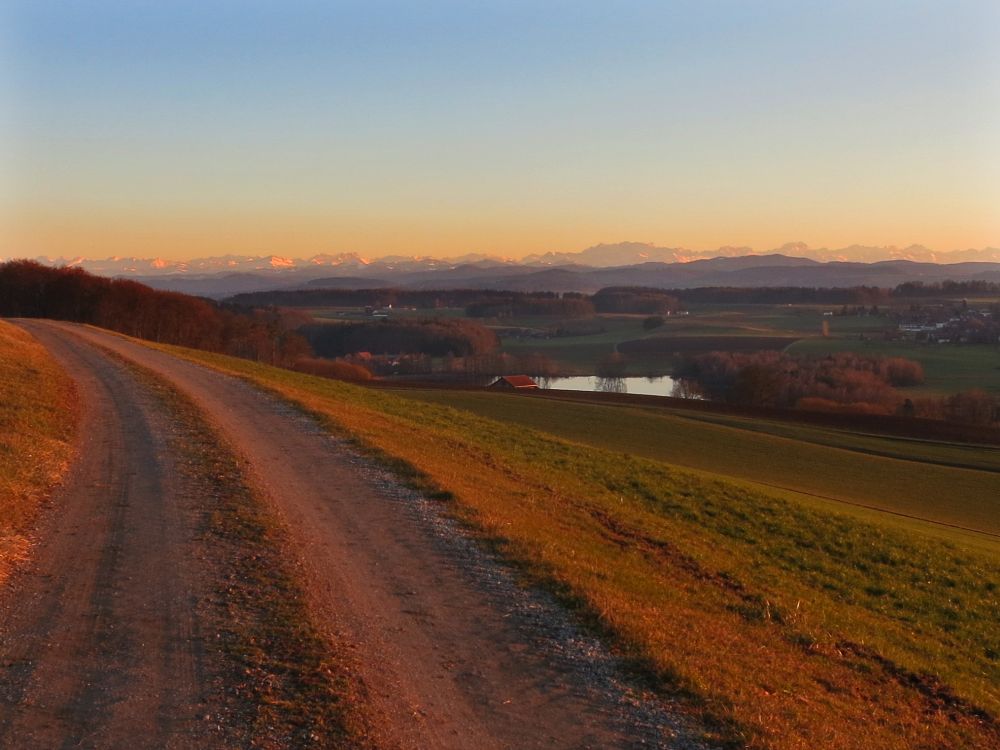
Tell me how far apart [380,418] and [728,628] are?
18.3 metres

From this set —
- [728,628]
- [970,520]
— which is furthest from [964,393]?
[728,628]

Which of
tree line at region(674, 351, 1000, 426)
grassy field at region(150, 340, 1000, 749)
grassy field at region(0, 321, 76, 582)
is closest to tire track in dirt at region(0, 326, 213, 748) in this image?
grassy field at region(0, 321, 76, 582)

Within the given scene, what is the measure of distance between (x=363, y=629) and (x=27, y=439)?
10.4m

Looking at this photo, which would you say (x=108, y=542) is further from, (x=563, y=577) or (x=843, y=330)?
(x=843, y=330)

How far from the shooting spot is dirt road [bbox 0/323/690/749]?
660 cm

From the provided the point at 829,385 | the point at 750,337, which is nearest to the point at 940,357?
the point at 829,385

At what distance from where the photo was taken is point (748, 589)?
12461 mm

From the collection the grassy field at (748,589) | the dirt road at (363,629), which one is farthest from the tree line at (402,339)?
the dirt road at (363,629)

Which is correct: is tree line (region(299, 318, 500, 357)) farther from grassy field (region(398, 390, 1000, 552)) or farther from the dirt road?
the dirt road

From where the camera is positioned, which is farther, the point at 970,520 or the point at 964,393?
the point at 964,393

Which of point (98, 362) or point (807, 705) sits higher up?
point (98, 362)

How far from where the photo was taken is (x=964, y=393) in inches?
2756

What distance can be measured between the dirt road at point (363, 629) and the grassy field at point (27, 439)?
1.66 feet

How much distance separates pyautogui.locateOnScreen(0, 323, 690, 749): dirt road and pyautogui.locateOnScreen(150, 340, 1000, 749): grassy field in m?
0.67
